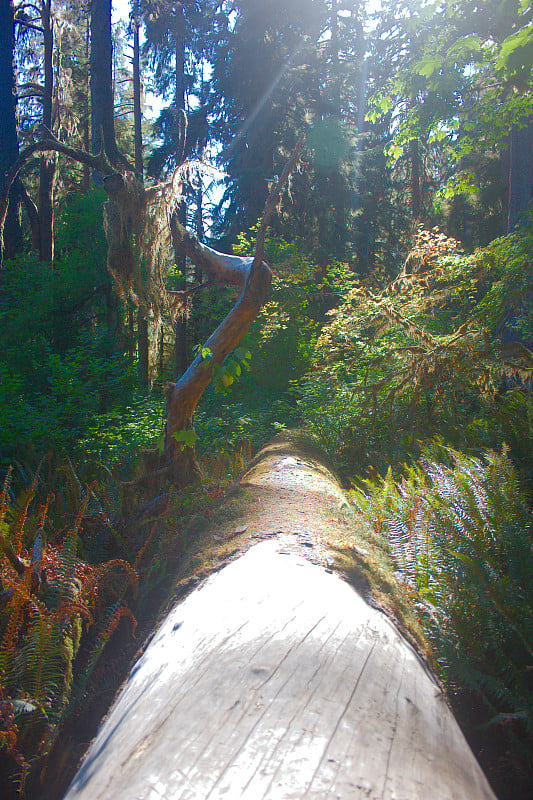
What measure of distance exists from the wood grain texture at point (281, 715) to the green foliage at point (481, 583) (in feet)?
1.07

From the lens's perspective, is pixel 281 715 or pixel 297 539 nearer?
pixel 281 715

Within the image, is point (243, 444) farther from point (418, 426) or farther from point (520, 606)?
point (520, 606)

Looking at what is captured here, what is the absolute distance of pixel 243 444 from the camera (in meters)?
7.96

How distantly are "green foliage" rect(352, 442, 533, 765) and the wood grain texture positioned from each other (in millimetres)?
328

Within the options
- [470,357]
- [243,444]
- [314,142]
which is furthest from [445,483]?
[314,142]

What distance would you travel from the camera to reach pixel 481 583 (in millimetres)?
2326

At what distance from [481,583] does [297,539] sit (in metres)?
1.18

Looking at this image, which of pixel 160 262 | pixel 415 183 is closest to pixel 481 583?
pixel 160 262

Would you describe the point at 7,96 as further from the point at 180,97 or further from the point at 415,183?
the point at 415,183

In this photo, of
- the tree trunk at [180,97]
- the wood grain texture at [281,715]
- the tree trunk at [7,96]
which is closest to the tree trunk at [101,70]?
the tree trunk at [7,96]

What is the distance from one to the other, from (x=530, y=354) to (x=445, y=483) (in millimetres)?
3228

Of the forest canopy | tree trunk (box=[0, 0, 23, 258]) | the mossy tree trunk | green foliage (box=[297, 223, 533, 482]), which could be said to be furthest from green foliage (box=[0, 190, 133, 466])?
green foliage (box=[297, 223, 533, 482])

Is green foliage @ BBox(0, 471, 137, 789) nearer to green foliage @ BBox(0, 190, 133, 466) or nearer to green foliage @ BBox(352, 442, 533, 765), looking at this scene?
green foliage @ BBox(352, 442, 533, 765)

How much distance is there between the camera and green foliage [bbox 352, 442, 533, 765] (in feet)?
6.66
